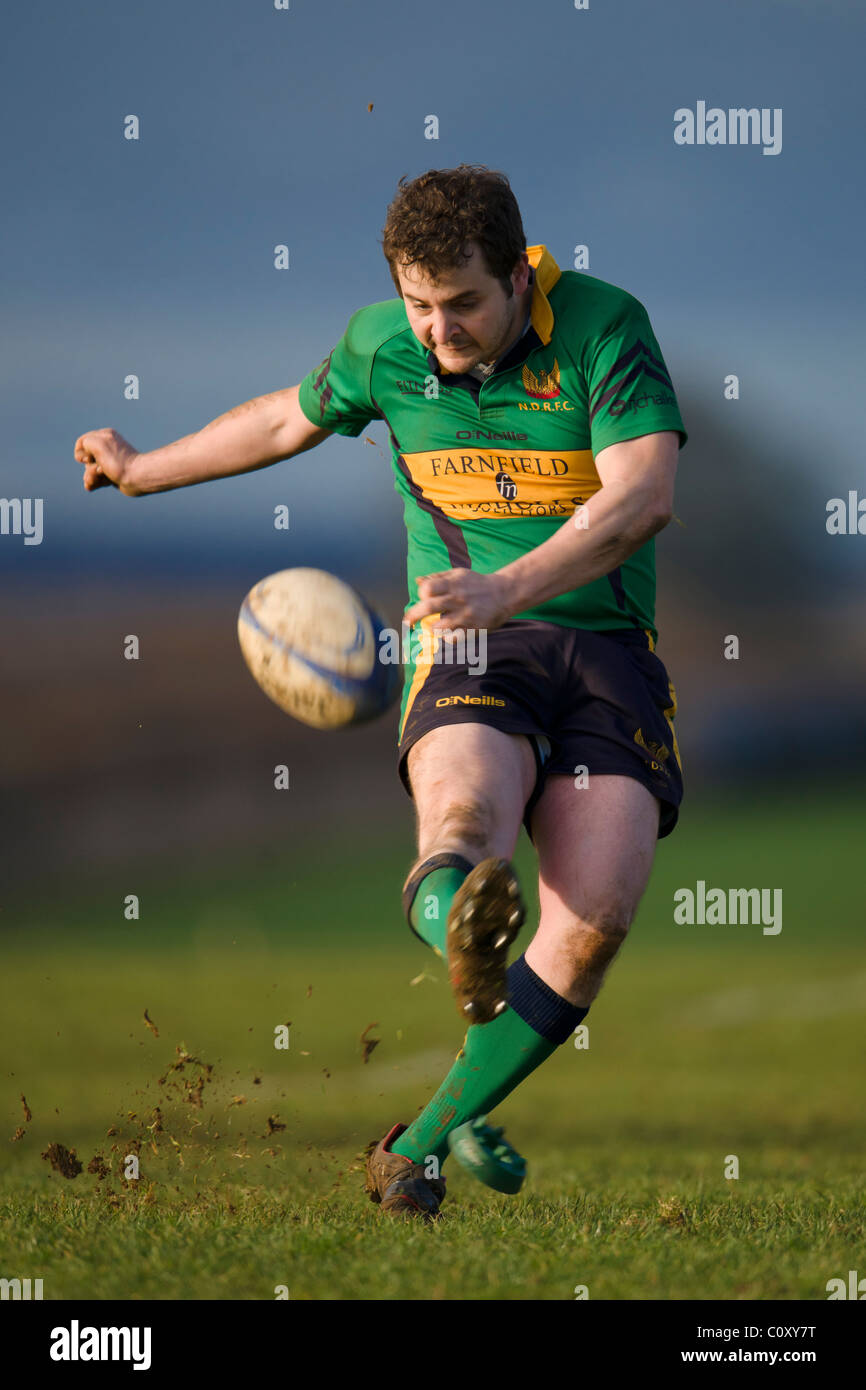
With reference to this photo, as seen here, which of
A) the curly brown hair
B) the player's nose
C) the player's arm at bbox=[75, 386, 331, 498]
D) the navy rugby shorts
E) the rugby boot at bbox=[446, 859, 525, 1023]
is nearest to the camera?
the rugby boot at bbox=[446, 859, 525, 1023]

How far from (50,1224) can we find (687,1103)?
979cm

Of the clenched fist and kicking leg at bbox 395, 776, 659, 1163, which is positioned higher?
the clenched fist

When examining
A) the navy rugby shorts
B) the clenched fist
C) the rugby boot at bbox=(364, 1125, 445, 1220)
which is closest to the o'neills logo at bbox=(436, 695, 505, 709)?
the navy rugby shorts

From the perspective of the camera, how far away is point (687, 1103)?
1330 cm

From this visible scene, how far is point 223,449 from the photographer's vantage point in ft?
16.6

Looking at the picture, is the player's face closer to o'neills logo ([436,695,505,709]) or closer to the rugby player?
the rugby player

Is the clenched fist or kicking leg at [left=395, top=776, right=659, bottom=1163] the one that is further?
the clenched fist

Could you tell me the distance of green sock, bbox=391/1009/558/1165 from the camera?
14.2ft

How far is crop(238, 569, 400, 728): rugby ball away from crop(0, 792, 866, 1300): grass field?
89 cm

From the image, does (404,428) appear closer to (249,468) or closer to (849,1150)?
(249,468)

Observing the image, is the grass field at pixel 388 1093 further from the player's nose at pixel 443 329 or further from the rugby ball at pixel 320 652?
the player's nose at pixel 443 329

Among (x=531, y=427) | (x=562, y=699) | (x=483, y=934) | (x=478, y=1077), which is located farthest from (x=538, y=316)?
(x=478, y=1077)

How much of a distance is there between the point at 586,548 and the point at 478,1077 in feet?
5.17

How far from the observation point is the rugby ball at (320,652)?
→ 4.58 meters
